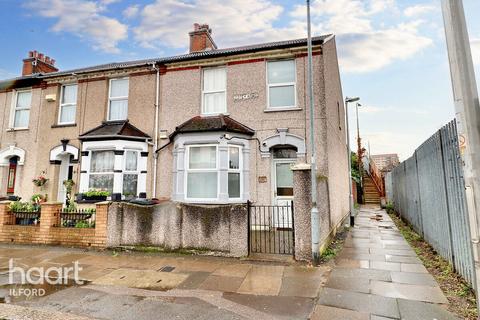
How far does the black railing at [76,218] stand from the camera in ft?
26.2

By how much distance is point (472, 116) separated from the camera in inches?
110

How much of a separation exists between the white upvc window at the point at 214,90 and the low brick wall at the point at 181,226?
199 inches

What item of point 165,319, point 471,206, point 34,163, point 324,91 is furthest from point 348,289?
point 34,163

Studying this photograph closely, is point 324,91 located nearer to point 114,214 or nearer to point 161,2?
point 161,2

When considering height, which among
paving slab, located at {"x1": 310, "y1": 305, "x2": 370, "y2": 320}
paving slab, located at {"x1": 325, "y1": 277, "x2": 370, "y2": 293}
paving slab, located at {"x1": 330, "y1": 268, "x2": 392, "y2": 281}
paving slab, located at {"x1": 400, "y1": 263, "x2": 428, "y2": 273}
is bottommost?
paving slab, located at {"x1": 310, "y1": 305, "x2": 370, "y2": 320}

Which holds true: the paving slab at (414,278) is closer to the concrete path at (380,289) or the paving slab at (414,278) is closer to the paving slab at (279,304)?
the concrete path at (380,289)

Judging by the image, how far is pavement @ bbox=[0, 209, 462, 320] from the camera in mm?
3816

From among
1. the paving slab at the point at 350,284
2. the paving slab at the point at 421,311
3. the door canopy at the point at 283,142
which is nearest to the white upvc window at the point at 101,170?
the door canopy at the point at 283,142

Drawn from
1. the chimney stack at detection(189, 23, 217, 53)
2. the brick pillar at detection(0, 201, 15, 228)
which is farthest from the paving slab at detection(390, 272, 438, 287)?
the chimney stack at detection(189, 23, 217, 53)

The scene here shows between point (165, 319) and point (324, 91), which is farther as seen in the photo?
point (324, 91)

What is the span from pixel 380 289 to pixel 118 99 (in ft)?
38.2

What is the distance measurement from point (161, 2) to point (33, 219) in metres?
8.64

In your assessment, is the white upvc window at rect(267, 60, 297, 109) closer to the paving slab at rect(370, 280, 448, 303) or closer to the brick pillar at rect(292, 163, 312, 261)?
the brick pillar at rect(292, 163, 312, 261)

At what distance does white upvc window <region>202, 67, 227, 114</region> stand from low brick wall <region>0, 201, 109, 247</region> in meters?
5.40
